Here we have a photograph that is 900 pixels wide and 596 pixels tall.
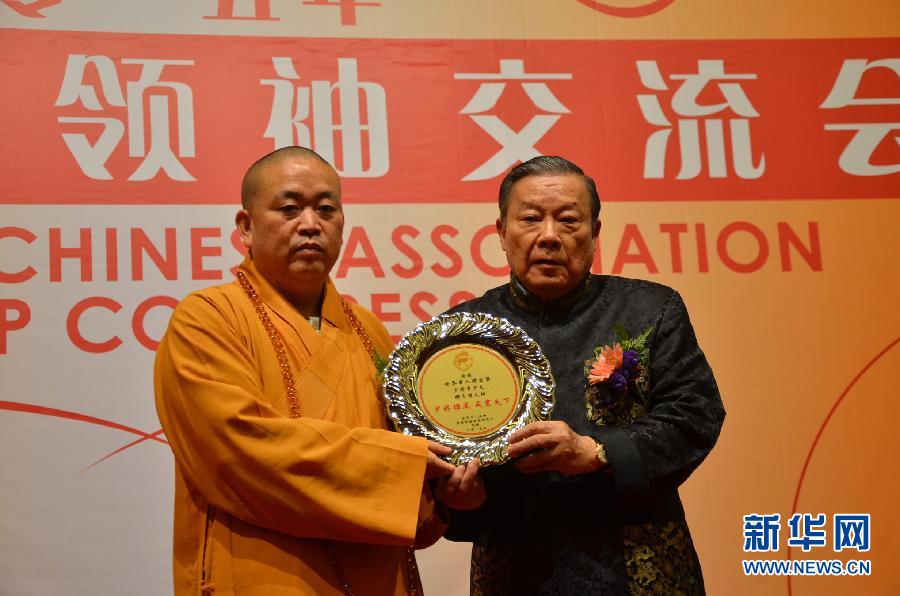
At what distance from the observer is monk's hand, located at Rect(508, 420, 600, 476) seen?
2076 millimetres

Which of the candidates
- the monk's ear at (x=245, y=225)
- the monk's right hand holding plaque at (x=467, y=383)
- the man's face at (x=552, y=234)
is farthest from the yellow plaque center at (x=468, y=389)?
the monk's ear at (x=245, y=225)

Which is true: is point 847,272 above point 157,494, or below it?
above

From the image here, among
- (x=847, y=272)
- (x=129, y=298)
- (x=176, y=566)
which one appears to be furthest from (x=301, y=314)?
(x=847, y=272)

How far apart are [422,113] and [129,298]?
111cm

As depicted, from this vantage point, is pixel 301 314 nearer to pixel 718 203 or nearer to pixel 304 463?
pixel 304 463

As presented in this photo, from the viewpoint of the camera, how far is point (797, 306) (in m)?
3.47

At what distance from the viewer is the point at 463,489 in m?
2.12

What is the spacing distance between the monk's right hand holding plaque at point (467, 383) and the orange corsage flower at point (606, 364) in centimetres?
10

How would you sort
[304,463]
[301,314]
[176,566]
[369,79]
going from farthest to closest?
[369,79], [301,314], [176,566], [304,463]
